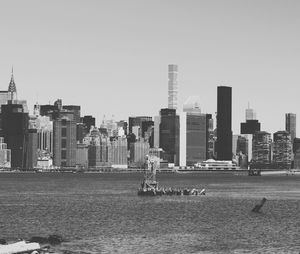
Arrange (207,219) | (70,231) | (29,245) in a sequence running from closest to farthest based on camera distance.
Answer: (29,245) → (70,231) → (207,219)

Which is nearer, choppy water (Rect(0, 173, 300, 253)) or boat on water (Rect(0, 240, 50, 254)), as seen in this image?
boat on water (Rect(0, 240, 50, 254))

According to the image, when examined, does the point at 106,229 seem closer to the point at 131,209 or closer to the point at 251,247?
the point at 251,247

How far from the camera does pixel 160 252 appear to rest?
287 ft

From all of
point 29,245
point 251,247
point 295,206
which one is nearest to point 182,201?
point 295,206

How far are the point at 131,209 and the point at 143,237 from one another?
179ft

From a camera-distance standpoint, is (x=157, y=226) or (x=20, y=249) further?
(x=157, y=226)

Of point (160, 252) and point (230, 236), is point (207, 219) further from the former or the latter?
point (160, 252)

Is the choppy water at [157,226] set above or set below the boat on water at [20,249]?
below

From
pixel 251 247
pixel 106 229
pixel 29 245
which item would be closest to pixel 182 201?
pixel 106 229

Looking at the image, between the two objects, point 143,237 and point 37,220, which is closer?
point 143,237

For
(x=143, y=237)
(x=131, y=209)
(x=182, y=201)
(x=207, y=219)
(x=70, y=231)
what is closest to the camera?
(x=143, y=237)

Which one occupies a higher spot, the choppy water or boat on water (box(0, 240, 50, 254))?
boat on water (box(0, 240, 50, 254))

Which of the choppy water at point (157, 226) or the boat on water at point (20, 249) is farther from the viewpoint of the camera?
the choppy water at point (157, 226)

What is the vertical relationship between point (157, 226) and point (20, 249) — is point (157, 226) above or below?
below
